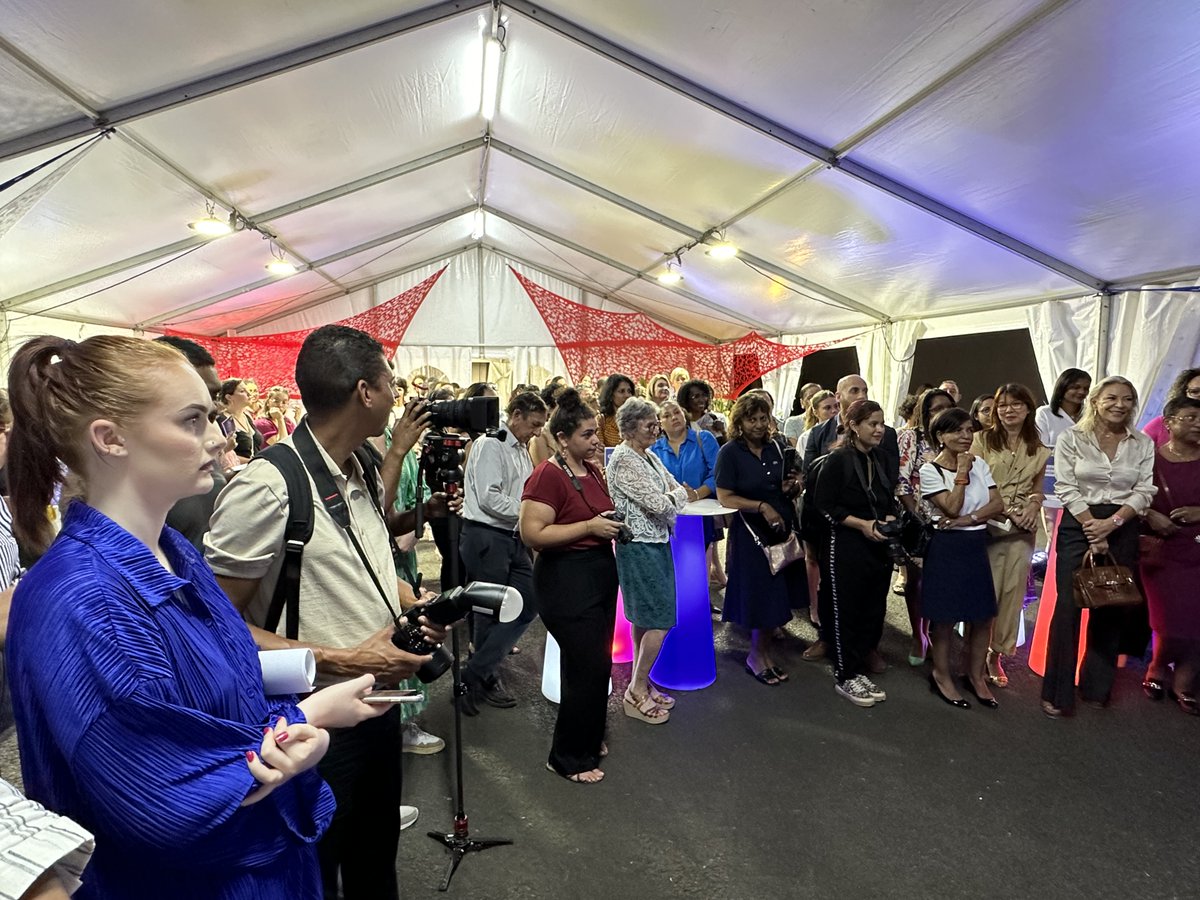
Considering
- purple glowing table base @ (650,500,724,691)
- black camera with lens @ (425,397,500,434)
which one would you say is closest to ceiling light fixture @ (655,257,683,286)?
purple glowing table base @ (650,500,724,691)

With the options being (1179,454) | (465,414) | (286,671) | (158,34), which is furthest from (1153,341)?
(158,34)

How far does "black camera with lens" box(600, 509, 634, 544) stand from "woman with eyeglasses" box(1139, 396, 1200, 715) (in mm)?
2370

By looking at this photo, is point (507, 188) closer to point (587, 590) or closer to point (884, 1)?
point (884, 1)

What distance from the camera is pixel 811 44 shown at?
3316mm

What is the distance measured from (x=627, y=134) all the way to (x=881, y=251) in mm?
2460

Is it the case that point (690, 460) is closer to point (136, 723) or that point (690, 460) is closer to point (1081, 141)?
point (1081, 141)

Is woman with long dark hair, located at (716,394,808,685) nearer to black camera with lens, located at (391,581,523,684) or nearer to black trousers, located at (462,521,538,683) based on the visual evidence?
black trousers, located at (462,521,538,683)

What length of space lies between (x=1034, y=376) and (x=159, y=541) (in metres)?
8.17

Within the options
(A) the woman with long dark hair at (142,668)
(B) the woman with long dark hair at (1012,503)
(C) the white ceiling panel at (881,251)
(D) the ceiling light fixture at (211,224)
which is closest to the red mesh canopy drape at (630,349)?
(C) the white ceiling panel at (881,251)

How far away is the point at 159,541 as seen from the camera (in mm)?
812

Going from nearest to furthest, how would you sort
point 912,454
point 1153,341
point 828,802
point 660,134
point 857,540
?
point 828,802
point 857,540
point 912,454
point 1153,341
point 660,134

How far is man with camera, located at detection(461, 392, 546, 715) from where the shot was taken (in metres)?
2.95

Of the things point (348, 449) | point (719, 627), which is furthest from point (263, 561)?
point (719, 627)

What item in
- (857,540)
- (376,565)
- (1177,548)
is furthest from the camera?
(857,540)
